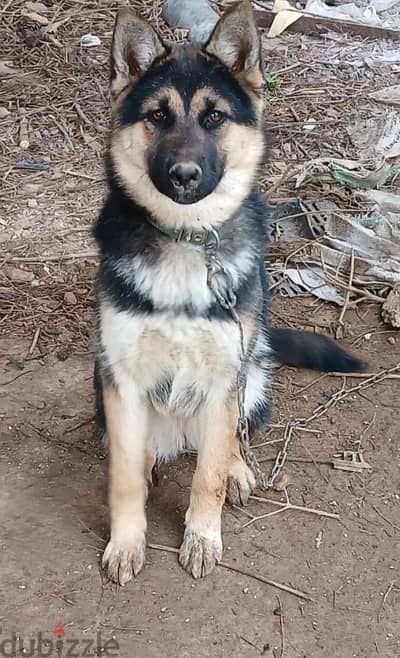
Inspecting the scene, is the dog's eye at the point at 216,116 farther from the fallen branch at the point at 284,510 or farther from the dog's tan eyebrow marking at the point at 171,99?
the fallen branch at the point at 284,510

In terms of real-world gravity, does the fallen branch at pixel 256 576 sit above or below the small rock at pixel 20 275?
above

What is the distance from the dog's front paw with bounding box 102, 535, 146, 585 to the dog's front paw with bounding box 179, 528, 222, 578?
0.17m

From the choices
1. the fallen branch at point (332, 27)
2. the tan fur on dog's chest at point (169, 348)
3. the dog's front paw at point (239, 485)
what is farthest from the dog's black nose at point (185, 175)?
the fallen branch at point (332, 27)

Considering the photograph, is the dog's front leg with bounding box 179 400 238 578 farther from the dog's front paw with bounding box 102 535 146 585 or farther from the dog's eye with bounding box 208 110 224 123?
the dog's eye with bounding box 208 110 224 123

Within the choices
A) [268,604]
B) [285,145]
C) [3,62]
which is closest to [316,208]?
[285,145]

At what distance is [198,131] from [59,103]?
164 inches

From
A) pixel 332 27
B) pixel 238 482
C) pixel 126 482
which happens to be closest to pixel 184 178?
pixel 126 482

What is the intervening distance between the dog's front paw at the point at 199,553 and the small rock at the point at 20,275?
87.9 inches

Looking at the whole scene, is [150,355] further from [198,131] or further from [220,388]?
[198,131]

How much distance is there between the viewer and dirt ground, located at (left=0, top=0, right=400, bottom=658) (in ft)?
10.6

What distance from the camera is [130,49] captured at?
129 inches

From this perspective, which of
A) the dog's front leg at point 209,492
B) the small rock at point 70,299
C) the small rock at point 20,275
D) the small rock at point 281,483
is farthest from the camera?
the small rock at point 20,275

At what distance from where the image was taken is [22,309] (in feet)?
16.5

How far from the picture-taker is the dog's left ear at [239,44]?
3.21 m
